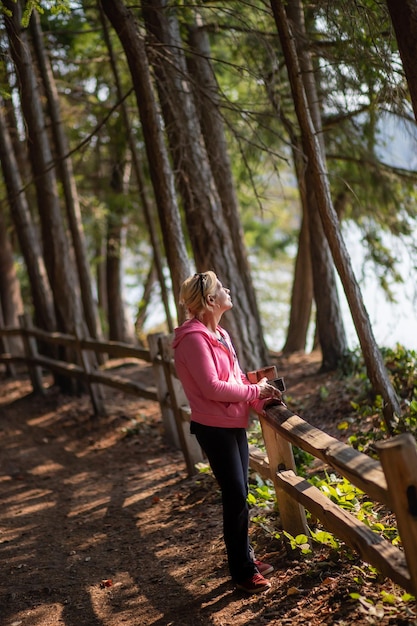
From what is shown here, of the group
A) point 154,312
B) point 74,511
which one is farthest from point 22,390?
point 154,312

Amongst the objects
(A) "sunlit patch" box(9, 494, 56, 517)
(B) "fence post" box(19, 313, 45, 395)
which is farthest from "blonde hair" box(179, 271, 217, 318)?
(B) "fence post" box(19, 313, 45, 395)

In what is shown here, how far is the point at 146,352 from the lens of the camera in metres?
8.40

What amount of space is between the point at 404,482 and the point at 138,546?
3.36 meters

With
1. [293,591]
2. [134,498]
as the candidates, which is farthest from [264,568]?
[134,498]

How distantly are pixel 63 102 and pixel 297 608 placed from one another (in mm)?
14261

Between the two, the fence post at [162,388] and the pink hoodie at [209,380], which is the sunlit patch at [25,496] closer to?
the fence post at [162,388]

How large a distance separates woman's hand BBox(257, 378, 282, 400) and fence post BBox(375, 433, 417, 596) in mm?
1398

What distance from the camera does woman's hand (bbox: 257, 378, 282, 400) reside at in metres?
4.48

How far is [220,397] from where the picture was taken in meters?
4.23

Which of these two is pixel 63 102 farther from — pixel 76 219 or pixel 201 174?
pixel 201 174

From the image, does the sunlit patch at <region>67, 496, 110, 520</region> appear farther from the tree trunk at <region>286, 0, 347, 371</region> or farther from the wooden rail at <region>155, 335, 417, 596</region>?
the tree trunk at <region>286, 0, 347, 371</region>

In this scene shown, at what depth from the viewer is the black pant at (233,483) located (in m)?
4.38

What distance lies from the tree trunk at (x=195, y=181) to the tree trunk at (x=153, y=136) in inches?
28.4

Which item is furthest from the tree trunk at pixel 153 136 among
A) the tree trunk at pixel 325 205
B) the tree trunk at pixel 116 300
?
the tree trunk at pixel 116 300
